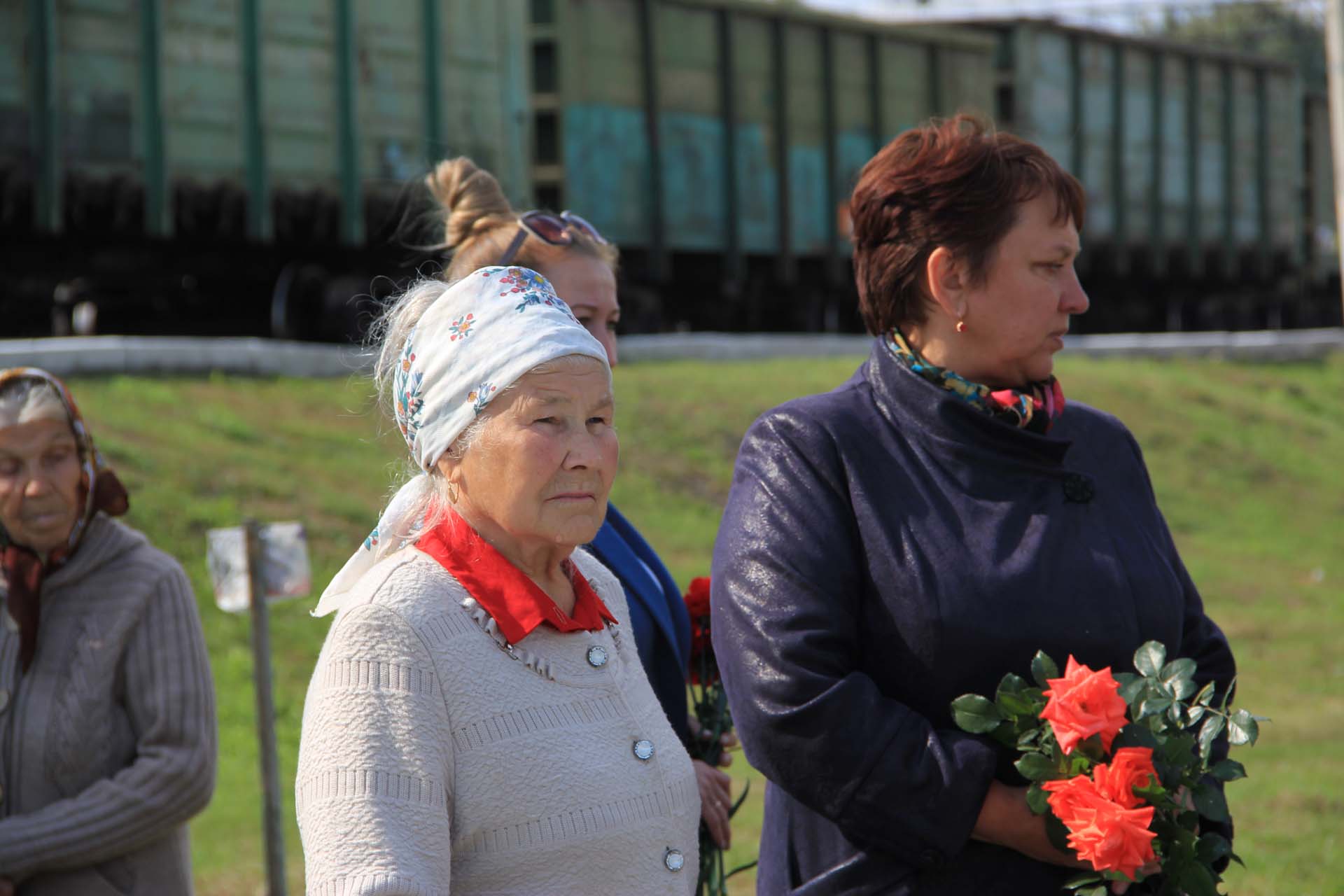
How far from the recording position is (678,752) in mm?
2232

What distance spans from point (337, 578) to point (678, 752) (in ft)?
1.70

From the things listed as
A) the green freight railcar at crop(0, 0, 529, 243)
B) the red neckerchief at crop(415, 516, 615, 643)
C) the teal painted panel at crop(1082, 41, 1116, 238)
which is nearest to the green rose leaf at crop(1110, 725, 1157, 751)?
the red neckerchief at crop(415, 516, 615, 643)

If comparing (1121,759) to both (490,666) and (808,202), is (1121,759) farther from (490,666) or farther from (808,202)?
(808,202)

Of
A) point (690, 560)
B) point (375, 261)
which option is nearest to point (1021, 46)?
point (375, 261)

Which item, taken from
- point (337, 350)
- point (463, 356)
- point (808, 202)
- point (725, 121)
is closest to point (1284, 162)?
point (808, 202)

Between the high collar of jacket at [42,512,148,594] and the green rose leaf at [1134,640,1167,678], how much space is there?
2.00 m

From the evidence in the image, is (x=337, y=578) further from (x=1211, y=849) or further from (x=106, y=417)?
(x=106, y=417)

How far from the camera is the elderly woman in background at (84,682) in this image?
312 centimetres

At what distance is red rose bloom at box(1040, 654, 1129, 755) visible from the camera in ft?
7.75

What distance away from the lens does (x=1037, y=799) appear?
244cm

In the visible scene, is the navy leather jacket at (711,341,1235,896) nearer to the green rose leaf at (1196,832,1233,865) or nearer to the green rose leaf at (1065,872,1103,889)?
→ the green rose leaf at (1065,872,1103,889)

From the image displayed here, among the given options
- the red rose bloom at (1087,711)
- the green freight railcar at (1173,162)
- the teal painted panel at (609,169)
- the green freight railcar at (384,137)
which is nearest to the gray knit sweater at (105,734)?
the red rose bloom at (1087,711)

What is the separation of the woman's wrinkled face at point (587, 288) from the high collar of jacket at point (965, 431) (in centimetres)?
54

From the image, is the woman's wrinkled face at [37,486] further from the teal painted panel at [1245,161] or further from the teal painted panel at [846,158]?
the teal painted panel at [1245,161]
